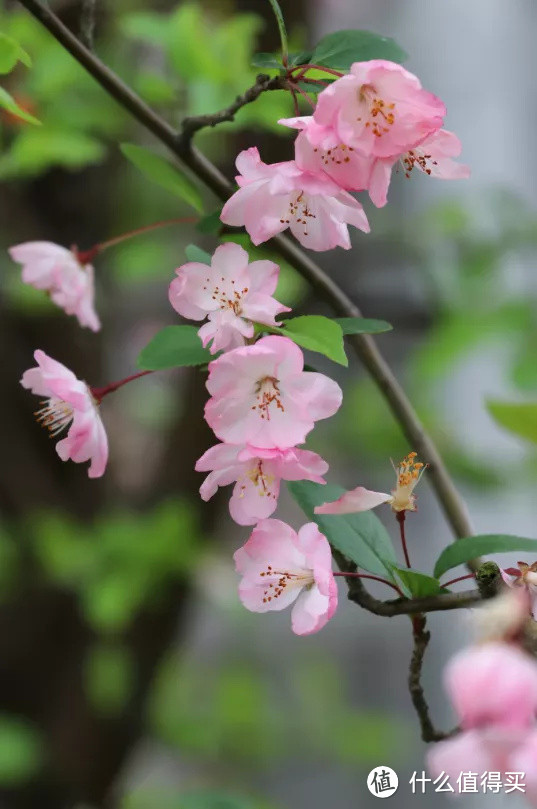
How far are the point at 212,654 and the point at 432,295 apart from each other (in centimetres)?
149

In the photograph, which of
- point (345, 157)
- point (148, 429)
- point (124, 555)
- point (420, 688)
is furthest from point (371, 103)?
point (148, 429)

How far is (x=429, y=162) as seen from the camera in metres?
0.45

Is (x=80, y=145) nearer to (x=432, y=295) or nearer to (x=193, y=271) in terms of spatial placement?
(x=193, y=271)

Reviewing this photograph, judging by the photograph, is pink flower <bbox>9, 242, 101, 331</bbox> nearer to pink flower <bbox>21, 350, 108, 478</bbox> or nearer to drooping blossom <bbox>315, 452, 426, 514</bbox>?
pink flower <bbox>21, 350, 108, 478</bbox>

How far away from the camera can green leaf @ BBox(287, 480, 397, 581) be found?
416mm

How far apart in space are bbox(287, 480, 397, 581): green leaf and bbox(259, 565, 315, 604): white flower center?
2 centimetres

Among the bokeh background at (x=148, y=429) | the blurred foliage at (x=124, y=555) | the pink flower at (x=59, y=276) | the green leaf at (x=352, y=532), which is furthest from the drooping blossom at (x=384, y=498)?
the blurred foliage at (x=124, y=555)

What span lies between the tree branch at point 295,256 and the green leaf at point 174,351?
3.9 inches

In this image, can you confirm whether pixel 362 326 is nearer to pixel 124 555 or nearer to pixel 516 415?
pixel 516 415

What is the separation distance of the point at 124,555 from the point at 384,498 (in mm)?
1022

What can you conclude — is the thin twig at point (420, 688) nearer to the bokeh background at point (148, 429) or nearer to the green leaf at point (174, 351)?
the green leaf at point (174, 351)

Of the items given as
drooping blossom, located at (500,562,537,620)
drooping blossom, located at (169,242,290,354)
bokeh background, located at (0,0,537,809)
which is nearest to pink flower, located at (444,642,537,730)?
drooping blossom, located at (500,562,537,620)

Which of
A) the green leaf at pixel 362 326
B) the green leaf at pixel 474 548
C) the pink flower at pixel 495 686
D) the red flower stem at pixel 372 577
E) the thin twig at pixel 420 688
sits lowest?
the pink flower at pixel 495 686

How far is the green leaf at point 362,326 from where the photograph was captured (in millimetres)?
412
